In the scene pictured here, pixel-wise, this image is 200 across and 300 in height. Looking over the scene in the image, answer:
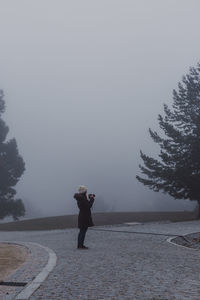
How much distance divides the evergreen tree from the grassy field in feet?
15.2

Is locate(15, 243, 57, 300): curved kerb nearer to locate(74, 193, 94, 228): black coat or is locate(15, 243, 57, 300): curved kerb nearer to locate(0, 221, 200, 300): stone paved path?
locate(0, 221, 200, 300): stone paved path

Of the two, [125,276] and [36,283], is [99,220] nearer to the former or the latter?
[125,276]

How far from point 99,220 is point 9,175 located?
12.0 metres

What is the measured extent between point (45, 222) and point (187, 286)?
26.8 m

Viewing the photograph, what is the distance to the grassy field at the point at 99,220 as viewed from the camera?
100 ft

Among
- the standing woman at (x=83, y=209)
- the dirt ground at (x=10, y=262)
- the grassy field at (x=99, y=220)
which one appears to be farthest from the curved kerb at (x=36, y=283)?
the grassy field at (x=99, y=220)

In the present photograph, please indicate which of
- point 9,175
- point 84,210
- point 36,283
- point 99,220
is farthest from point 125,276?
point 9,175

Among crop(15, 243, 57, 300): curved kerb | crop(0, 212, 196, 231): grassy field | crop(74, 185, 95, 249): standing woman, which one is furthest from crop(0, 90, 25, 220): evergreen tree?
crop(15, 243, 57, 300): curved kerb

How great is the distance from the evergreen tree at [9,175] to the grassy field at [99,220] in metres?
4.63

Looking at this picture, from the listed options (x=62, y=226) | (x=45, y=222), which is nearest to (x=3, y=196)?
(x=45, y=222)

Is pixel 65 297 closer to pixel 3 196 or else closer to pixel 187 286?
pixel 187 286

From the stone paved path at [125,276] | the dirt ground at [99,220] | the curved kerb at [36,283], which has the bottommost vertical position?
Answer: the stone paved path at [125,276]

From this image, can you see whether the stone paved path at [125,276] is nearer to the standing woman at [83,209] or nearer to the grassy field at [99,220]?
the standing woman at [83,209]

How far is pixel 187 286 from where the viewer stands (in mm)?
6387
